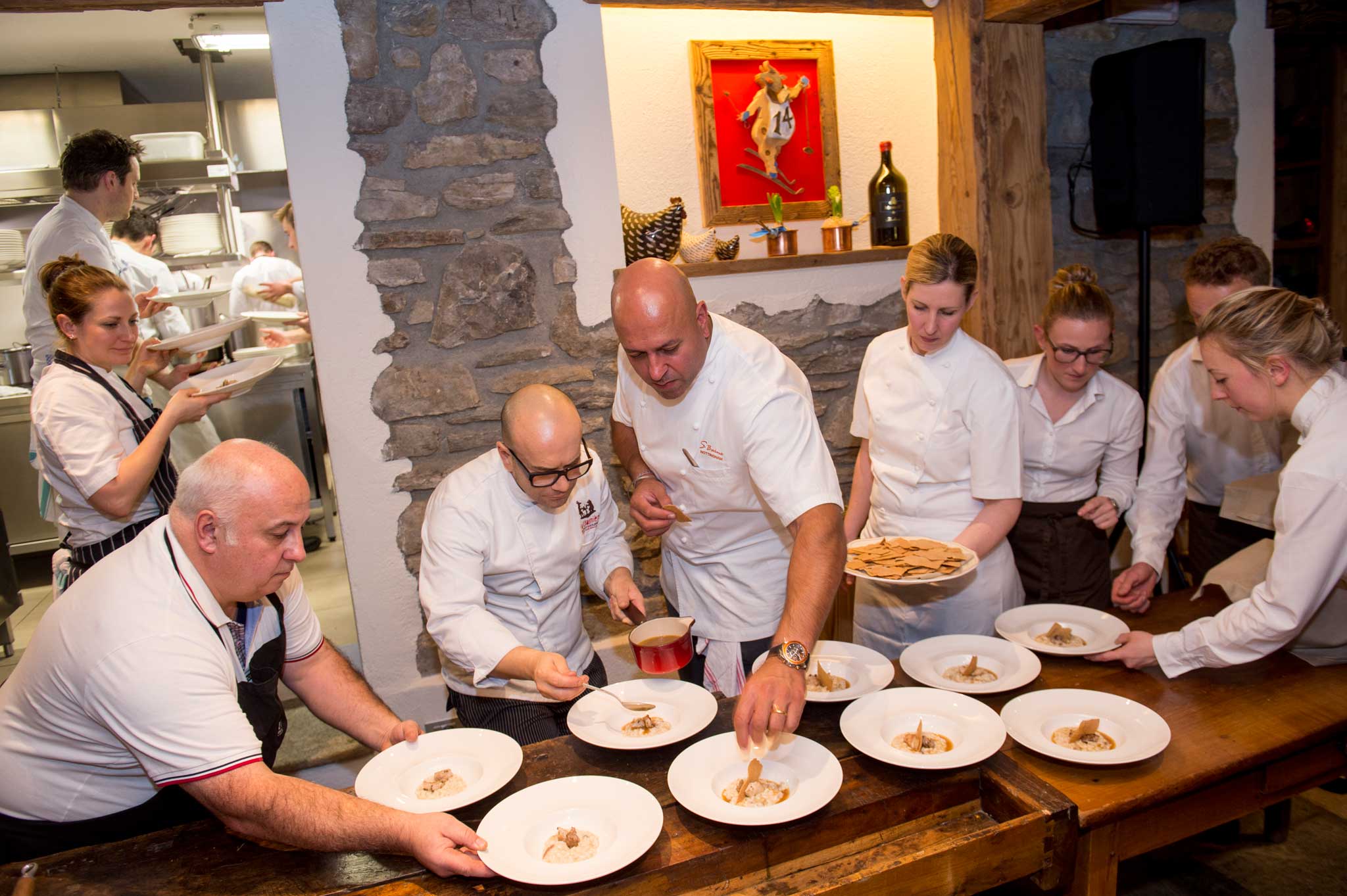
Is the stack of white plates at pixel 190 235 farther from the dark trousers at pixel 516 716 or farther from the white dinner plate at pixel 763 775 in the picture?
the white dinner plate at pixel 763 775

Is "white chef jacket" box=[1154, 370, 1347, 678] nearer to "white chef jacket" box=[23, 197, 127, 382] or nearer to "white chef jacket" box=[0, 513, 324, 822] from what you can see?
"white chef jacket" box=[0, 513, 324, 822]

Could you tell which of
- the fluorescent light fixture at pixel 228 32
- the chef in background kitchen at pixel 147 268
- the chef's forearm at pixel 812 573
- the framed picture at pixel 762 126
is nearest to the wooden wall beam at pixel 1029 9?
the framed picture at pixel 762 126

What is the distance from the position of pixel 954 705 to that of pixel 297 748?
274cm

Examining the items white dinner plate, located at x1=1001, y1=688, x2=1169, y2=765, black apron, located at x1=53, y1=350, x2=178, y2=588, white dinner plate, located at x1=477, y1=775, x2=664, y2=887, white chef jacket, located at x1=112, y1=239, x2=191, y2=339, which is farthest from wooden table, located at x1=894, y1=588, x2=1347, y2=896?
white chef jacket, located at x1=112, y1=239, x2=191, y2=339

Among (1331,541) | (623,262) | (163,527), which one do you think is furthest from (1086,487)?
(163,527)

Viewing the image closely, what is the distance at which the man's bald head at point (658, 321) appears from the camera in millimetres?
2014

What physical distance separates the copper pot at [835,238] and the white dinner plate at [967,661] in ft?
6.57

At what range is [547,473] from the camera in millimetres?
2117

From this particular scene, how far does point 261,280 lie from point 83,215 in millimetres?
678

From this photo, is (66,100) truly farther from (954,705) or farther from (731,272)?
(954,705)

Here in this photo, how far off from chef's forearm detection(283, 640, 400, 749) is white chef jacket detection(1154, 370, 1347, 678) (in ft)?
5.72

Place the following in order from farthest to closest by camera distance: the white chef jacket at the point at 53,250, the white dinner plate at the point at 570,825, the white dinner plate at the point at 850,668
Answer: the white chef jacket at the point at 53,250
the white dinner plate at the point at 850,668
the white dinner plate at the point at 570,825

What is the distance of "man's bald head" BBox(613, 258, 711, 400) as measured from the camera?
201 cm

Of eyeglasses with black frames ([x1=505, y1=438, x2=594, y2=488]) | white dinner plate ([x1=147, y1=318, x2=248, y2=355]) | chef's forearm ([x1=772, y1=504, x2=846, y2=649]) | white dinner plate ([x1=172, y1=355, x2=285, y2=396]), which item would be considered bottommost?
chef's forearm ([x1=772, y1=504, x2=846, y2=649])
